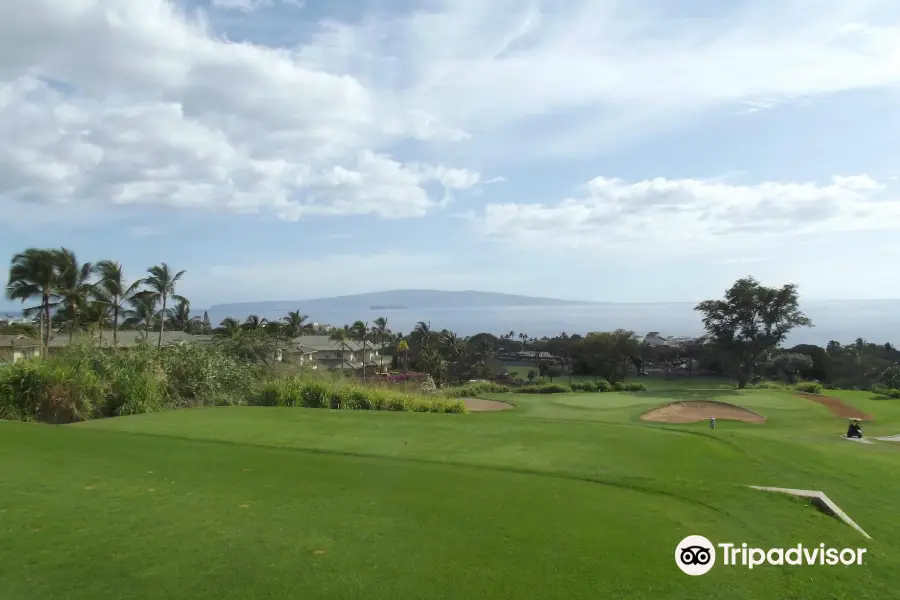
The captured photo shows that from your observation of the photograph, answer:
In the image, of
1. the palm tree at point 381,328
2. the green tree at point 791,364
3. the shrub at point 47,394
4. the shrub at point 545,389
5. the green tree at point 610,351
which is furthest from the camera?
the palm tree at point 381,328

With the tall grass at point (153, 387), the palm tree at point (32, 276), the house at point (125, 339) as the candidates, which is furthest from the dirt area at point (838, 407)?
the palm tree at point (32, 276)

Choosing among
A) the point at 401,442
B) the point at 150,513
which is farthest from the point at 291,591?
the point at 401,442

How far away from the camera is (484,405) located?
34.5 m

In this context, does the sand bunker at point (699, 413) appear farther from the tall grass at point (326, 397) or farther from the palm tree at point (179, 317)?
the palm tree at point (179, 317)

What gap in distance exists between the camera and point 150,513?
688 centimetres

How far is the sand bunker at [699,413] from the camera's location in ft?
91.8

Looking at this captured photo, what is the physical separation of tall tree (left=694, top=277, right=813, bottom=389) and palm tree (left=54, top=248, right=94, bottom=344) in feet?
148

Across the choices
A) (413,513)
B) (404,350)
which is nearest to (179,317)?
(404,350)

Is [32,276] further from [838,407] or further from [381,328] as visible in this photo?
[838,407]

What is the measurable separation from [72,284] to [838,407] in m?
43.7

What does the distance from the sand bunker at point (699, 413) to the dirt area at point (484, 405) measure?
7.41 m

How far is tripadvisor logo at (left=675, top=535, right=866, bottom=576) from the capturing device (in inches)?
234

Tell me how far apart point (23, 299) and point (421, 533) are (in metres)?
40.5

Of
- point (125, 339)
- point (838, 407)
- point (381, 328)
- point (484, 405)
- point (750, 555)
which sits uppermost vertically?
point (381, 328)
